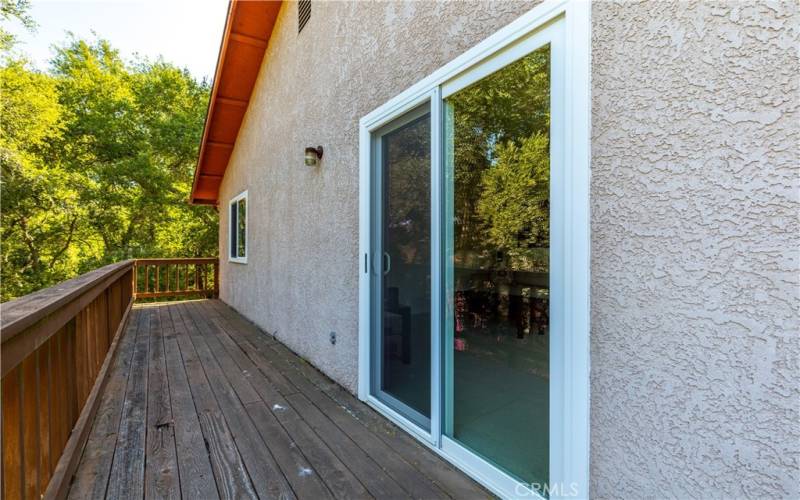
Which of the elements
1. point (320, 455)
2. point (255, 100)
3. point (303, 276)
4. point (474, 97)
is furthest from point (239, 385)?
point (255, 100)

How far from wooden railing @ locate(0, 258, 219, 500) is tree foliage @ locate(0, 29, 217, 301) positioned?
10473mm

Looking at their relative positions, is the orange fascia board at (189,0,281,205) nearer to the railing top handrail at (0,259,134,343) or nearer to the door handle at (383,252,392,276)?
the door handle at (383,252,392,276)

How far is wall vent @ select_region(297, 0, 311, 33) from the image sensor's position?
13.6 feet

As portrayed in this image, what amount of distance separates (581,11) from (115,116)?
1652 centimetres

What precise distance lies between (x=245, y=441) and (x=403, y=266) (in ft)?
4.91

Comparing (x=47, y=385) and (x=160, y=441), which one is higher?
(x=47, y=385)

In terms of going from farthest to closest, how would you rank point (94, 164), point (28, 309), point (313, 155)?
point (94, 164)
point (313, 155)
point (28, 309)

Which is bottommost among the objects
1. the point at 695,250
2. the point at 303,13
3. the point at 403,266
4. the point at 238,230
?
the point at 403,266

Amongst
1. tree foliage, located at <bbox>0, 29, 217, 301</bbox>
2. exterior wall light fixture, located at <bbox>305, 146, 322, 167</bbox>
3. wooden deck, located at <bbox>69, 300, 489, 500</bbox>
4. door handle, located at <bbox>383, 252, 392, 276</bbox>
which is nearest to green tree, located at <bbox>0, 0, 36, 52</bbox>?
tree foliage, located at <bbox>0, 29, 217, 301</bbox>

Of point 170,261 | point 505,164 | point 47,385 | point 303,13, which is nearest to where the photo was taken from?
point 47,385

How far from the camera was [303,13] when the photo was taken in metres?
4.27

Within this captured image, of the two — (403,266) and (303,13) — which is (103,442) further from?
(303,13)

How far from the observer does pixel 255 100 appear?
20.7 ft

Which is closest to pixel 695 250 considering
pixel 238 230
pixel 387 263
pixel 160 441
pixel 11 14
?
pixel 387 263
